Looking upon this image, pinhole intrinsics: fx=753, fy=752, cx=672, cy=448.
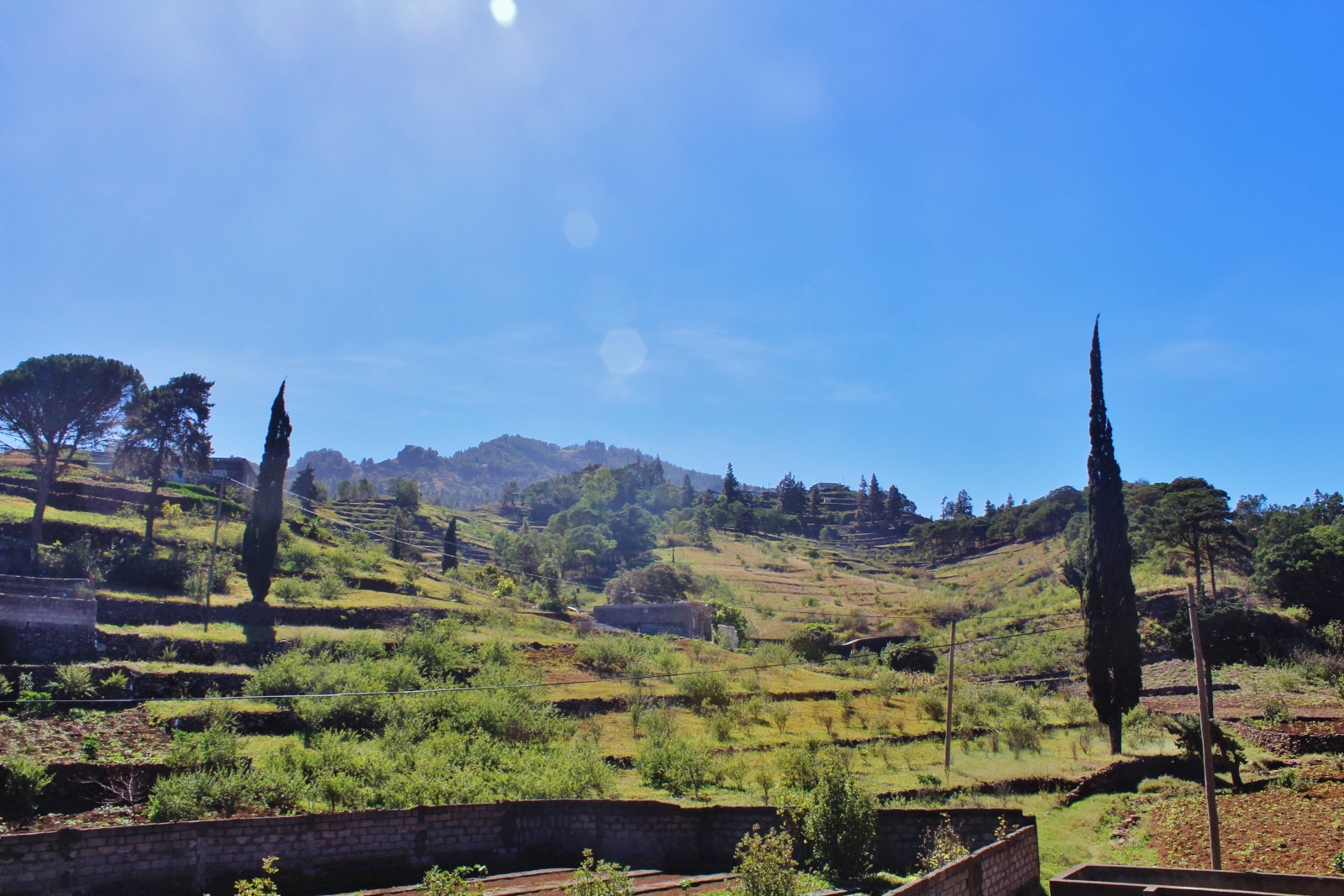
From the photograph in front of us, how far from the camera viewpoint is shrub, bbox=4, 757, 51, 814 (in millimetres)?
12945

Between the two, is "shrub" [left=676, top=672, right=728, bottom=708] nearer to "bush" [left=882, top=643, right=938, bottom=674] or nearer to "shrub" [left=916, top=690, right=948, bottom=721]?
"shrub" [left=916, top=690, right=948, bottom=721]

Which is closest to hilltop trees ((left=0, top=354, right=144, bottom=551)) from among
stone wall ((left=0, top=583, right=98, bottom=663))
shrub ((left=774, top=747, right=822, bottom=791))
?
stone wall ((left=0, top=583, right=98, bottom=663))

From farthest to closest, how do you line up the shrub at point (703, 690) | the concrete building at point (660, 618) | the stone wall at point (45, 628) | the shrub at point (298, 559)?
the concrete building at point (660, 618), the shrub at point (298, 559), the shrub at point (703, 690), the stone wall at point (45, 628)

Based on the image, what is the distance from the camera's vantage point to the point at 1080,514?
254 ft

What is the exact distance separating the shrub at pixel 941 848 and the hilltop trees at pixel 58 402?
38.6m

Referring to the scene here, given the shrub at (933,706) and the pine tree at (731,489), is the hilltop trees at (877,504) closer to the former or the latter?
the pine tree at (731,489)

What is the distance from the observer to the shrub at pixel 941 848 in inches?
401

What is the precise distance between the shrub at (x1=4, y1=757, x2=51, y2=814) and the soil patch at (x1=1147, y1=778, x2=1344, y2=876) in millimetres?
19203

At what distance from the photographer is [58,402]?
36.0 m

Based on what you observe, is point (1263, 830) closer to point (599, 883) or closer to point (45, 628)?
point (599, 883)

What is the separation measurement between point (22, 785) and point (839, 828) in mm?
13948

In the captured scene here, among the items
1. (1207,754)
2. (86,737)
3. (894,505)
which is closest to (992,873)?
(1207,754)

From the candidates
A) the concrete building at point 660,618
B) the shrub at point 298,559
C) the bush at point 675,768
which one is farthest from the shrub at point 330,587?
the bush at point 675,768

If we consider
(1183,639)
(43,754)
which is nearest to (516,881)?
(43,754)
